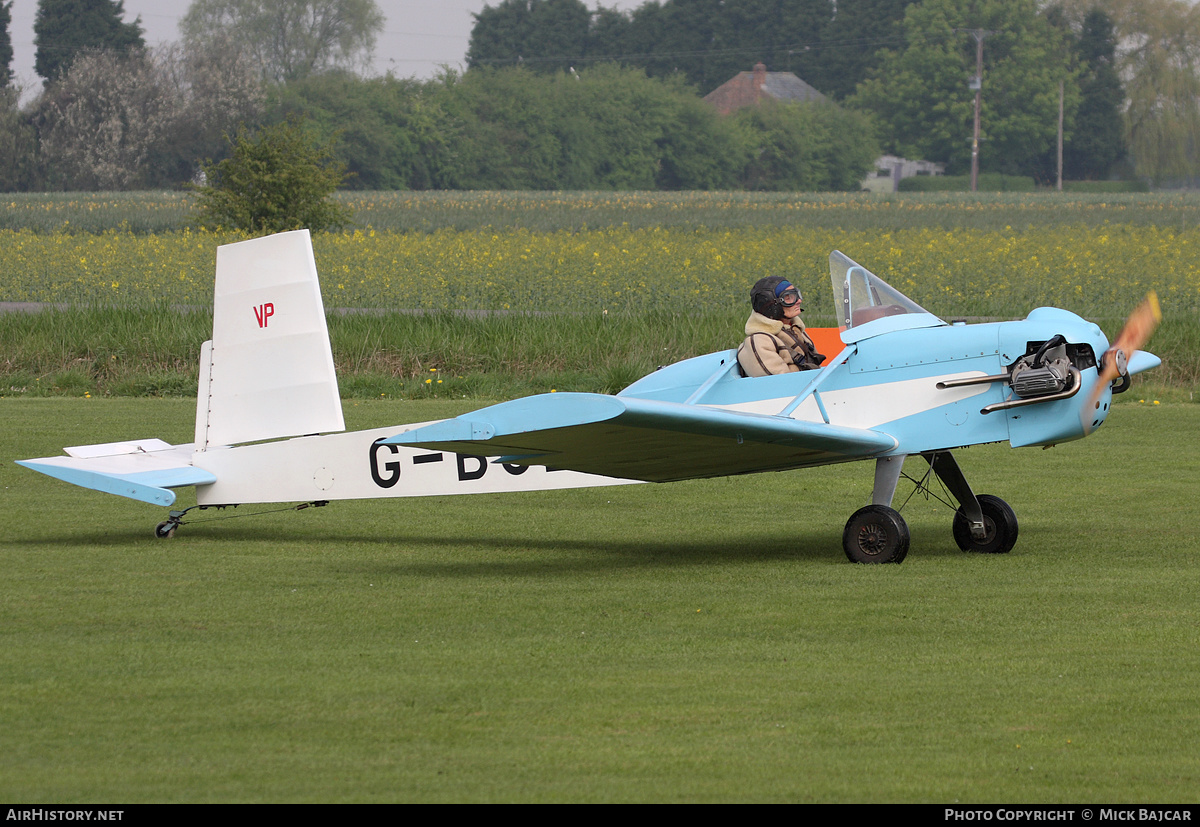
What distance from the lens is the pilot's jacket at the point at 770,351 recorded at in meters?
8.19

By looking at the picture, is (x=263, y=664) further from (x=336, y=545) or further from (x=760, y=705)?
(x=336, y=545)

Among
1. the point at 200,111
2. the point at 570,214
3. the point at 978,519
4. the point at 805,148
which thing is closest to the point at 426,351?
the point at 978,519

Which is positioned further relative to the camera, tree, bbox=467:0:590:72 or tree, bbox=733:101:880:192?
tree, bbox=467:0:590:72

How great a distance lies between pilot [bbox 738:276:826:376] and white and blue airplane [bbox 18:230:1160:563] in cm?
11

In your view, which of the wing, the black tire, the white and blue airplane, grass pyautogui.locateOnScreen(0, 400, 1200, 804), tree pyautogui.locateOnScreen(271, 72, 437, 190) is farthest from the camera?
tree pyautogui.locateOnScreen(271, 72, 437, 190)

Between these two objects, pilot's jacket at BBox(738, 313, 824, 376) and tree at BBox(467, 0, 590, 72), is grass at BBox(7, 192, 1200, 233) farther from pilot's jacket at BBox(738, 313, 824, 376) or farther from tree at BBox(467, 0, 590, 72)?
tree at BBox(467, 0, 590, 72)

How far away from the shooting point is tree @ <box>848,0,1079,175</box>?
109562mm

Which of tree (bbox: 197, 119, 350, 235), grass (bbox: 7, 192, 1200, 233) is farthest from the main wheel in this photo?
grass (bbox: 7, 192, 1200, 233)

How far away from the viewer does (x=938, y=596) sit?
22.0 ft

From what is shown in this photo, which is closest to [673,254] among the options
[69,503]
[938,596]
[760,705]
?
[69,503]

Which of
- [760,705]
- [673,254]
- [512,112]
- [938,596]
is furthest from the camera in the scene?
[512,112]
